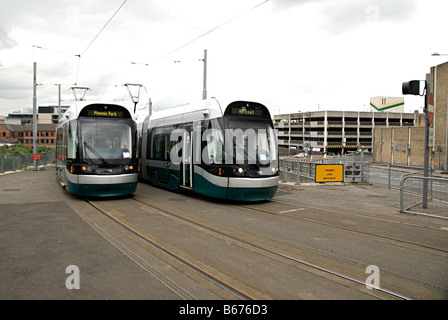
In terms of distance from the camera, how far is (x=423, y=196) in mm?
10711

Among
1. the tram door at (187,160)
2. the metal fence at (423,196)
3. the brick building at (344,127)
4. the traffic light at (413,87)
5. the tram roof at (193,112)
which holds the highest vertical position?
the brick building at (344,127)

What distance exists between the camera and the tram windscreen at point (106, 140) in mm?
11297

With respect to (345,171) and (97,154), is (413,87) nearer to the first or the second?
(345,171)

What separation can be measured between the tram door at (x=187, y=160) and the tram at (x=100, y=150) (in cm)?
171

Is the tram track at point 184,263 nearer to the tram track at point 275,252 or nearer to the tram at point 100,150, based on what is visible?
the tram track at point 275,252

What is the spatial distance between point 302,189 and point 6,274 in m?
12.7

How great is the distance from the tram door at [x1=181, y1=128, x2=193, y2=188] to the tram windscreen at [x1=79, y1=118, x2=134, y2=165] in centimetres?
188

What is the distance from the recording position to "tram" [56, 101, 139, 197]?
1116 cm

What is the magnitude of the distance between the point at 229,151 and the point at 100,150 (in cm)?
424
